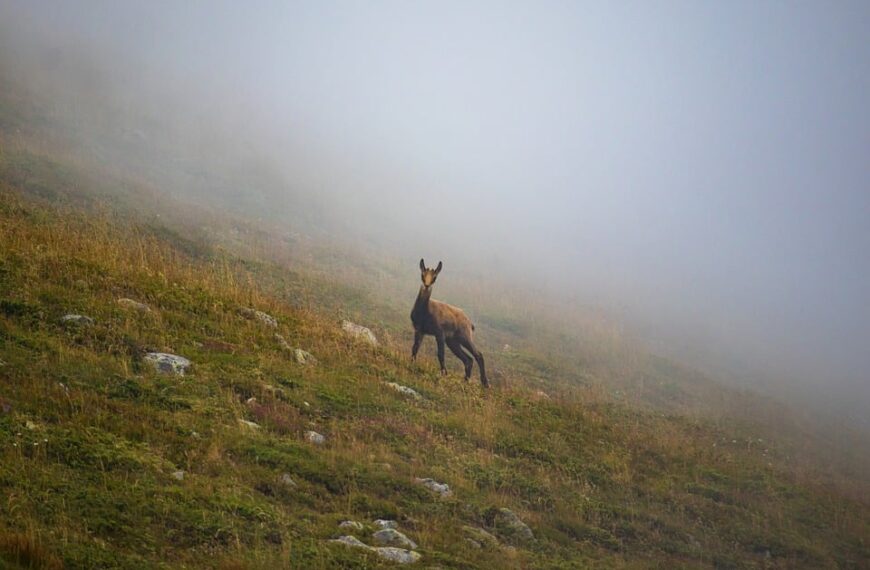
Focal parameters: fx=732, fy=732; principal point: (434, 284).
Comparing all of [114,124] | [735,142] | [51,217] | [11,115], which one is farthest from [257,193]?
[735,142]

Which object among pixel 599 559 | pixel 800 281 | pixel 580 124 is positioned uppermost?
pixel 580 124

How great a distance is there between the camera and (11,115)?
41.0 metres

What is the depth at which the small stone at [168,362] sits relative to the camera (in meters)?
12.3

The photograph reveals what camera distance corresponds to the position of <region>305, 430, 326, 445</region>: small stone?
38.7ft

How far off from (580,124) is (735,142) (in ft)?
116

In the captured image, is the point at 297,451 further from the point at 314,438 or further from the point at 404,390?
the point at 404,390

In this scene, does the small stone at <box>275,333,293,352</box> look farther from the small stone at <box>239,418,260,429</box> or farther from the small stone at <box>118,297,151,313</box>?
the small stone at <box>239,418,260,429</box>

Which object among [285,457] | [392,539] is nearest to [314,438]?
[285,457]

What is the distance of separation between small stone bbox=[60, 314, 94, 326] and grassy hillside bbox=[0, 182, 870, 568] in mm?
130

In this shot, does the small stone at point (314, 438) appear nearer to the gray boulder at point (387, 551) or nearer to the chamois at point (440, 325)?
the gray boulder at point (387, 551)

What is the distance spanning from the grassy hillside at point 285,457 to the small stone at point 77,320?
13 centimetres

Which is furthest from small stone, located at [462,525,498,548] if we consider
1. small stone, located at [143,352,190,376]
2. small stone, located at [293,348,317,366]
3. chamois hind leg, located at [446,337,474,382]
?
chamois hind leg, located at [446,337,474,382]

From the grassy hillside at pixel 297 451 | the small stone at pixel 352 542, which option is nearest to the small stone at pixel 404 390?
the grassy hillside at pixel 297 451

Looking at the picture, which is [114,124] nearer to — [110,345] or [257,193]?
[257,193]
